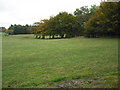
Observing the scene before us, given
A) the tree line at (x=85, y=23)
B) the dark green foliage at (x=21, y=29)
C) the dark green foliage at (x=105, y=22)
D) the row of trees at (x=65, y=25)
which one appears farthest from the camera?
the dark green foliage at (x=21, y=29)

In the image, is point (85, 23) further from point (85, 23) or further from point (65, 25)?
point (65, 25)

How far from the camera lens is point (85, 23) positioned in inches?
1372

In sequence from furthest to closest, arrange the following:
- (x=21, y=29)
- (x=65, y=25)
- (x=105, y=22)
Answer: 1. (x=21, y=29)
2. (x=65, y=25)
3. (x=105, y=22)

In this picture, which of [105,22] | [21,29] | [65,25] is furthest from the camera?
[21,29]

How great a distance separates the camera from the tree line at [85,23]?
2795cm

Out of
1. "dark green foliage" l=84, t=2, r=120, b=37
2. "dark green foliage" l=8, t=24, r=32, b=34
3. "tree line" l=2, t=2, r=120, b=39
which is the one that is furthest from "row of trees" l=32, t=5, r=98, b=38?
"dark green foliage" l=8, t=24, r=32, b=34

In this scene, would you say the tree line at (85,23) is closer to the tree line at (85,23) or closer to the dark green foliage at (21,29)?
the tree line at (85,23)

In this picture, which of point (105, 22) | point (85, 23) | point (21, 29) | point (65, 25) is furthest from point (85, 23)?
point (21, 29)

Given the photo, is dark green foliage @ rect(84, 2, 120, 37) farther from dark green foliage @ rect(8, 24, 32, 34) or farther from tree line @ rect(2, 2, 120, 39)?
dark green foliage @ rect(8, 24, 32, 34)

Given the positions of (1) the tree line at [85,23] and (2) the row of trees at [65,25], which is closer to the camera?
(1) the tree line at [85,23]

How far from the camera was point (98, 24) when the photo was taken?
3047cm

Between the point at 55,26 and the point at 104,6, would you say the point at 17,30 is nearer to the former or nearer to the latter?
the point at 55,26

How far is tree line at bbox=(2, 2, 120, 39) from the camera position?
91.7 feet

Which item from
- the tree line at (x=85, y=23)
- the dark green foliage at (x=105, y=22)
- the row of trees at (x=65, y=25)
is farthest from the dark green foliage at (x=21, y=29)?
the dark green foliage at (x=105, y=22)
